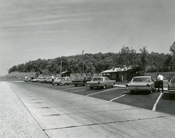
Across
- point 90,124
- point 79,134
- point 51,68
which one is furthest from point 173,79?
point 51,68

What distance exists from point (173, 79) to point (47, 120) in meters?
9.72

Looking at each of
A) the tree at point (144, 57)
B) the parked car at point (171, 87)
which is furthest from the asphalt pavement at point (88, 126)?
the tree at point (144, 57)

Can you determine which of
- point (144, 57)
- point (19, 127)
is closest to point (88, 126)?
point (19, 127)

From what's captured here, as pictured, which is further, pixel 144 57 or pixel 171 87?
pixel 144 57

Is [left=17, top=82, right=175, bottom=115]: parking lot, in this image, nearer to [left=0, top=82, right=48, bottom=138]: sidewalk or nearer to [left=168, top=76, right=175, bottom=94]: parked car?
[left=168, top=76, right=175, bottom=94]: parked car

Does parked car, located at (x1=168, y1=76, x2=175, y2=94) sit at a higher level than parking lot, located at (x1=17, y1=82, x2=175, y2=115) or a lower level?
higher

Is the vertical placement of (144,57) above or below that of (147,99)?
above

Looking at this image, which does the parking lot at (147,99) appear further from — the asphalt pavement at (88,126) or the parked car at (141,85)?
the asphalt pavement at (88,126)

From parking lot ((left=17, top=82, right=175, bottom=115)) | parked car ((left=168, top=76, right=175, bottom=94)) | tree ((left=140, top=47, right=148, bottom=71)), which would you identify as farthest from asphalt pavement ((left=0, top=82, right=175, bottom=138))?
tree ((left=140, top=47, right=148, bottom=71))

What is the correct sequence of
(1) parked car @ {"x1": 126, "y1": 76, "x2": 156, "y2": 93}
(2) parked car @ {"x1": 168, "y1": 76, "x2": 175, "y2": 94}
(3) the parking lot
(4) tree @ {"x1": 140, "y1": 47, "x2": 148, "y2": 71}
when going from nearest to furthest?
1. (3) the parking lot
2. (2) parked car @ {"x1": 168, "y1": 76, "x2": 175, "y2": 94}
3. (1) parked car @ {"x1": 126, "y1": 76, "x2": 156, "y2": 93}
4. (4) tree @ {"x1": 140, "y1": 47, "x2": 148, "y2": 71}

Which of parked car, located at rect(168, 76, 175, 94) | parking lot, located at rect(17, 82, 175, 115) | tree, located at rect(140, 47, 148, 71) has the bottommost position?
parking lot, located at rect(17, 82, 175, 115)

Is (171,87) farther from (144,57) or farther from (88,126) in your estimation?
(144,57)

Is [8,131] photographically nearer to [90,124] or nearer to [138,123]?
[90,124]

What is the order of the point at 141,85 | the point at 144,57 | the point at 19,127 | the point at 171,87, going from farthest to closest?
the point at 144,57 < the point at 141,85 < the point at 171,87 < the point at 19,127
